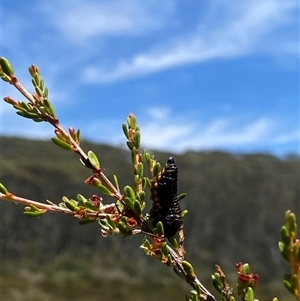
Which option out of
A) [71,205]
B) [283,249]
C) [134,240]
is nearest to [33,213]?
[71,205]

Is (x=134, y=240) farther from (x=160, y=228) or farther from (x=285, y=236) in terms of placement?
(x=285, y=236)

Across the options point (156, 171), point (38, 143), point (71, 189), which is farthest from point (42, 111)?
point (38, 143)

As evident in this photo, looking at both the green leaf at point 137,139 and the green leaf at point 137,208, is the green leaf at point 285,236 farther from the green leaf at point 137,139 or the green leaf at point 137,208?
the green leaf at point 137,139

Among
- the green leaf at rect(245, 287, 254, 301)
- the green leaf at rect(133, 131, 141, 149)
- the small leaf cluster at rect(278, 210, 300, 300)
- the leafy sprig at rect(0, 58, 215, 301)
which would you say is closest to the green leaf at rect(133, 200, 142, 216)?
the leafy sprig at rect(0, 58, 215, 301)

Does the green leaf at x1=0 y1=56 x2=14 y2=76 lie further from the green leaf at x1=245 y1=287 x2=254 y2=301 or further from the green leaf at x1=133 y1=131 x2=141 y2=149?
the green leaf at x1=245 y1=287 x2=254 y2=301

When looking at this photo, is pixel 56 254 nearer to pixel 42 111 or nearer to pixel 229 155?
pixel 229 155

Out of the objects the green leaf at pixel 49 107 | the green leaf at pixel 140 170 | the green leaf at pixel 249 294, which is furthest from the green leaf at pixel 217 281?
the green leaf at pixel 49 107

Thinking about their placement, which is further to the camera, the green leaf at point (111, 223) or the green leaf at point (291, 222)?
the green leaf at point (111, 223)
